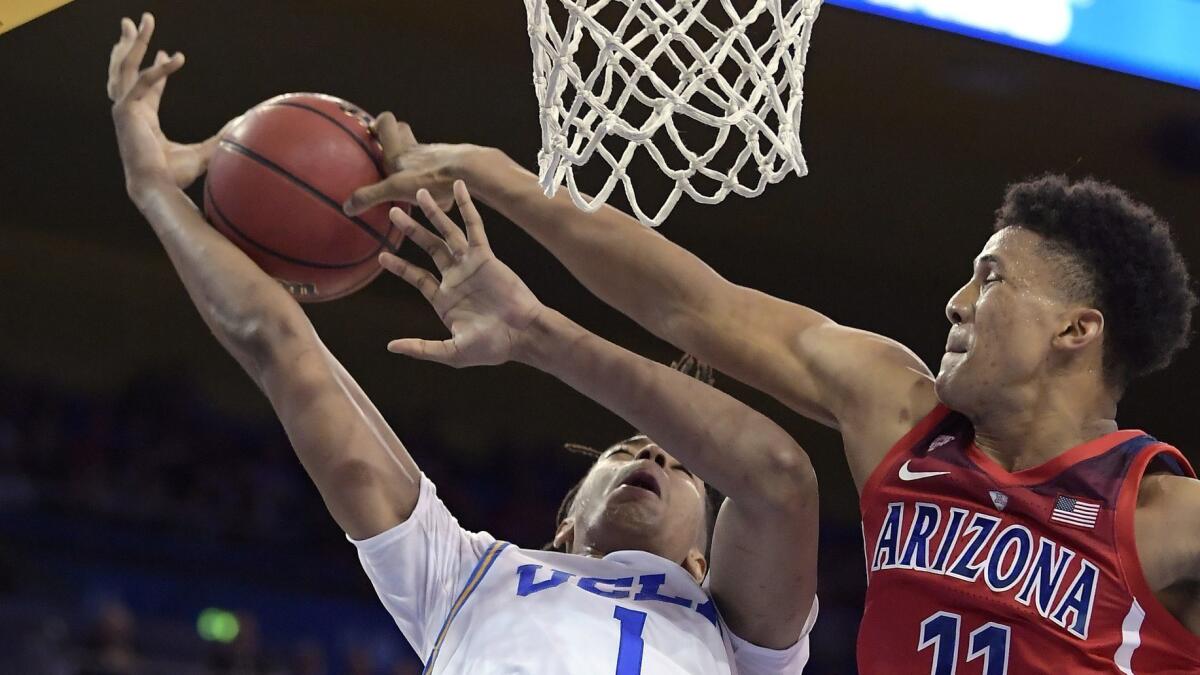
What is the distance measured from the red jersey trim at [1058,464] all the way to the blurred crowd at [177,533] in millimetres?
4161

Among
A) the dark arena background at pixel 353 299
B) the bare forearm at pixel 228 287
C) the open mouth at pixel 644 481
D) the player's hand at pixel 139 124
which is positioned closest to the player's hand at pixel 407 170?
the bare forearm at pixel 228 287

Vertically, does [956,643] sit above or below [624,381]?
below

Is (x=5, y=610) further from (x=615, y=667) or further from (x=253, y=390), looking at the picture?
(x=615, y=667)

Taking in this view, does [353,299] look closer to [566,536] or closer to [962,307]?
[566,536]

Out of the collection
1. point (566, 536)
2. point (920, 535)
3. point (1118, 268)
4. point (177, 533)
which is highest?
point (1118, 268)

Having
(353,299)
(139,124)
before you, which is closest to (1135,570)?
(139,124)

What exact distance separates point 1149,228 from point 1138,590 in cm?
64

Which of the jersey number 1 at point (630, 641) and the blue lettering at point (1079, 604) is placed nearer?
the blue lettering at point (1079, 604)

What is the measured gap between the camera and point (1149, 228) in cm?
217

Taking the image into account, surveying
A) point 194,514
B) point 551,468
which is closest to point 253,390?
point 194,514

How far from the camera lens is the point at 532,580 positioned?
2.50 meters

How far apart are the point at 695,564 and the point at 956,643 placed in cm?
100

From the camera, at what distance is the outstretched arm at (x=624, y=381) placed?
7.12ft

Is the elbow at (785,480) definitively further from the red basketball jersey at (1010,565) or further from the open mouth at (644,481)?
the open mouth at (644,481)
